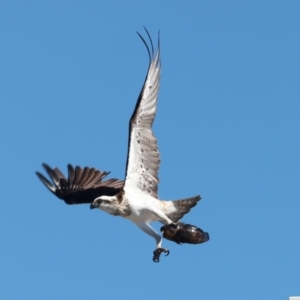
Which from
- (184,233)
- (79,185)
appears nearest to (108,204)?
(184,233)

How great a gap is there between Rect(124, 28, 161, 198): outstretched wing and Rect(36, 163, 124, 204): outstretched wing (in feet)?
4.54

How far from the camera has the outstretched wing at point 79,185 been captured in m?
20.5

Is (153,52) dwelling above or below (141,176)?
above

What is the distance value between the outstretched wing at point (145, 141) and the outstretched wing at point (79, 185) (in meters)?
1.38

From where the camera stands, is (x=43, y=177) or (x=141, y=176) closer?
(x=141, y=176)

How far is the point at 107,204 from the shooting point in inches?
735

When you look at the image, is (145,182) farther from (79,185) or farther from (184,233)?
(79,185)

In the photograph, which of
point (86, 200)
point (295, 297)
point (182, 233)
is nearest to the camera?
point (295, 297)

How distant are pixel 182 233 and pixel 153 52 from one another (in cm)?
306

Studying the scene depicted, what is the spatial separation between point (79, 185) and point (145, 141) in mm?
2440

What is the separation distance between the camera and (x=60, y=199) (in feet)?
67.8

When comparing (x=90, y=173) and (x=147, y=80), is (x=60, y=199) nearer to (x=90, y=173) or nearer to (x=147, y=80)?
(x=90, y=173)

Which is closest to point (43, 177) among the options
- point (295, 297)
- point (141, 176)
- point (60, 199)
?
point (60, 199)

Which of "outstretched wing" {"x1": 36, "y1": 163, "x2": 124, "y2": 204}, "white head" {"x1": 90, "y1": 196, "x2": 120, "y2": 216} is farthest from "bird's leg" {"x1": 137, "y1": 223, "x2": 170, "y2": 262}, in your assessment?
"outstretched wing" {"x1": 36, "y1": 163, "x2": 124, "y2": 204}
